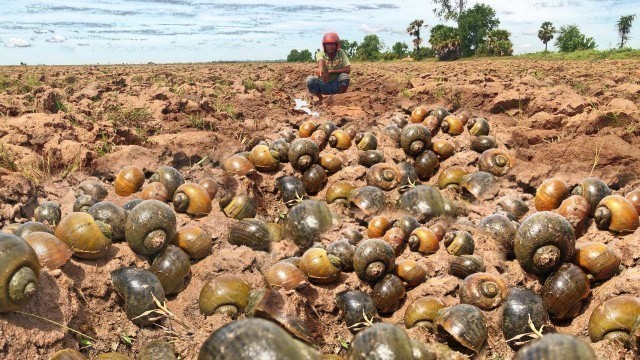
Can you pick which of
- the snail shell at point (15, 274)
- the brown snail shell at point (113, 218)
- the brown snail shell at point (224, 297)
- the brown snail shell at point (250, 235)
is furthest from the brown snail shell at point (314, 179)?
the snail shell at point (15, 274)

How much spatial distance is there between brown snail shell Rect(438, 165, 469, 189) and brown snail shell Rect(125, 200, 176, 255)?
192 inches

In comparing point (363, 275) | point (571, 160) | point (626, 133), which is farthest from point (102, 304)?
point (626, 133)

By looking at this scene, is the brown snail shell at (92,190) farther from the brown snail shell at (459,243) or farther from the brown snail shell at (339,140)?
the brown snail shell at (459,243)

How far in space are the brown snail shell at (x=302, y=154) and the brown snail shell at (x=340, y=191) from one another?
2.83 ft

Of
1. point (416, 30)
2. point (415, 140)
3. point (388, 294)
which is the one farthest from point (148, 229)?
point (416, 30)

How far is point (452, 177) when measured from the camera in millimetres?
8031

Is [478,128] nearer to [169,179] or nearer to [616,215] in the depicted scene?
[616,215]

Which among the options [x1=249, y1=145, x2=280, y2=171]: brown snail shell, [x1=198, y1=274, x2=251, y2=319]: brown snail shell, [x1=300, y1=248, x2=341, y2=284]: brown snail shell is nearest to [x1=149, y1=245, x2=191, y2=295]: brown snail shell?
[x1=198, y1=274, x2=251, y2=319]: brown snail shell

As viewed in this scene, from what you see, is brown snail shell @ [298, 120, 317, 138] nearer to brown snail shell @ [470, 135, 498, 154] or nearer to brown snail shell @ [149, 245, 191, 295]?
brown snail shell @ [470, 135, 498, 154]

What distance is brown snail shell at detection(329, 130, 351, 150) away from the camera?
9.46 m

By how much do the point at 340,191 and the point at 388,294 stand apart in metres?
3.00

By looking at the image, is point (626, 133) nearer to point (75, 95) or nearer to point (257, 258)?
point (257, 258)

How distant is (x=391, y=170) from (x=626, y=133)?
14.6ft

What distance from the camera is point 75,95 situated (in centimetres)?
1334
